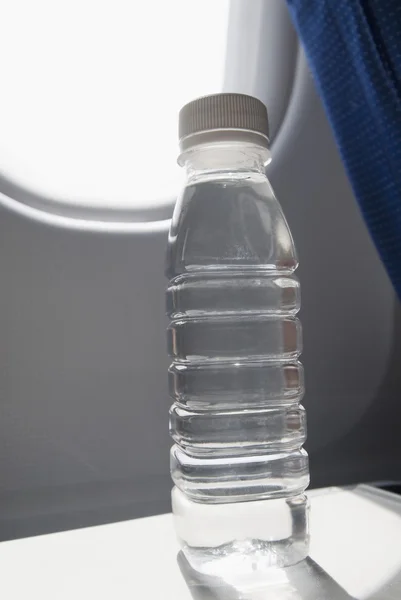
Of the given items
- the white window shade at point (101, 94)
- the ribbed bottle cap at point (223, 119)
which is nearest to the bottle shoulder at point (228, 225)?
the ribbed bottle cap at point (223, 119)

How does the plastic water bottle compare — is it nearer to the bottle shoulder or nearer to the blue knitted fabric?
the bottle shoulder

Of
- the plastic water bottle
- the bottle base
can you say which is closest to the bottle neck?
the plastic water bottle

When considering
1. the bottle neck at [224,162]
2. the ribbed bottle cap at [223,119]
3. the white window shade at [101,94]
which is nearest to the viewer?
the ribbed bottle cap at [223,119]

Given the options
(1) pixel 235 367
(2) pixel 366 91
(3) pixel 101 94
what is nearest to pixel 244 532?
(1) pixel 235 367

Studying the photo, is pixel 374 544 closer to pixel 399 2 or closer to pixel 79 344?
pixel 79 344

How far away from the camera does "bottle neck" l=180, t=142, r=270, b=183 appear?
83 cm

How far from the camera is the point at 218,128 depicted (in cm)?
72

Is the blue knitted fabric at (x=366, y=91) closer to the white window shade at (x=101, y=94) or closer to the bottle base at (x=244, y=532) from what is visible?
the white window shade at (x=101, y=94)

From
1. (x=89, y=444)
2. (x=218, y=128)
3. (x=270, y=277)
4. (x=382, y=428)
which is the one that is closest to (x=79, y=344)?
(x=89, y=444)

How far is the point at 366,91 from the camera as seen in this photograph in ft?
2.94

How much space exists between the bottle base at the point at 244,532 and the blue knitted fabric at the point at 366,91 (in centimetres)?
46

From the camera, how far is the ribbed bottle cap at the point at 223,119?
0.72 meters

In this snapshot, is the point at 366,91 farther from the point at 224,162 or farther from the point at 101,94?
the point at 101,94

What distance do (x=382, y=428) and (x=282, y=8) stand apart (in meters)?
0.95
